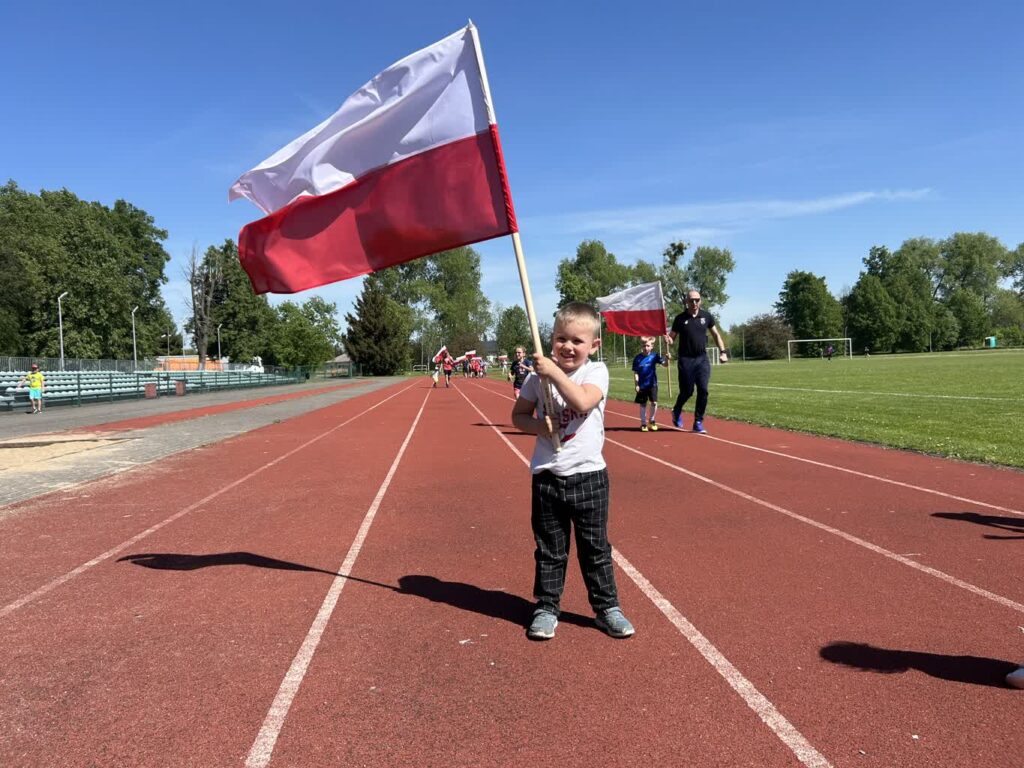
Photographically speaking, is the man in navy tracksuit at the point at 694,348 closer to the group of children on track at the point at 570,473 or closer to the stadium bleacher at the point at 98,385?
the group of children on track at the point at 570,473

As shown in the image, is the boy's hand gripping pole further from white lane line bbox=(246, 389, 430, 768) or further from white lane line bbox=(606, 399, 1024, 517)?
white lane line bbox=(606, 399, 1024, 517)

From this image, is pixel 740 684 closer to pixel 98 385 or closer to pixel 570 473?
pixel 570 473

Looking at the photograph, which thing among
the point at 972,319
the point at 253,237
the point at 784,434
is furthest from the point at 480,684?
the point at 972,319

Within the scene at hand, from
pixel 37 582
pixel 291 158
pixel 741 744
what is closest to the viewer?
pixel 741 744

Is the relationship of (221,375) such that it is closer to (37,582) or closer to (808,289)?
(37,582)

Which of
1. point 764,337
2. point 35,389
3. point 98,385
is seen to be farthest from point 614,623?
point 764,337

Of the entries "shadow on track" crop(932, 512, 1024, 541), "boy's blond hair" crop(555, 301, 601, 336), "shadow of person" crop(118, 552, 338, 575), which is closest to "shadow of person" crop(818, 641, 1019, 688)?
"boy's blond hair" crop(555, 301, 601, 336)

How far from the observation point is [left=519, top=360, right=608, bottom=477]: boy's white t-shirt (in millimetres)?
3504

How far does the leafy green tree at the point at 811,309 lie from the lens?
114 meters

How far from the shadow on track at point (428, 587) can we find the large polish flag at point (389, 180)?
212 cm

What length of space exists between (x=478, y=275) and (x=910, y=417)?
80.3m

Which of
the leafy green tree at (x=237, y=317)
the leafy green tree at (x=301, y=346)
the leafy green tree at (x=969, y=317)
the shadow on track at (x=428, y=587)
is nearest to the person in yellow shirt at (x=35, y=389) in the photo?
the shadow on track at (x=428, y=587)

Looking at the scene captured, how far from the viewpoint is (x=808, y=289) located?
117312 millimetres

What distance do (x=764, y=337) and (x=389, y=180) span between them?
11817cm
